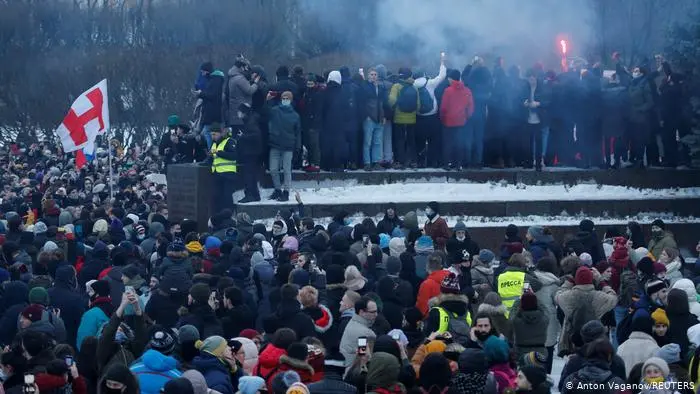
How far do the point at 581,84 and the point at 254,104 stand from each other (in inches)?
186

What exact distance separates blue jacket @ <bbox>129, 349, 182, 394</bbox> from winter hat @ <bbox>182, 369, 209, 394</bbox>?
0.23m

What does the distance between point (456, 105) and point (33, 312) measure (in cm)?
1063

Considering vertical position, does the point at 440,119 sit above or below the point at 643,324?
above

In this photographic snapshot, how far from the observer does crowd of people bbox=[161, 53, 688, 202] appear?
67.4ft

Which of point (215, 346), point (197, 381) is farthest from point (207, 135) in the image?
point (197, 381)

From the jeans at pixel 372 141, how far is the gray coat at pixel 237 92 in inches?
74.2

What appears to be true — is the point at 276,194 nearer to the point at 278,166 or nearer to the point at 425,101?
the point at 278,166

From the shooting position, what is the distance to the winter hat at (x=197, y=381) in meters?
9.39

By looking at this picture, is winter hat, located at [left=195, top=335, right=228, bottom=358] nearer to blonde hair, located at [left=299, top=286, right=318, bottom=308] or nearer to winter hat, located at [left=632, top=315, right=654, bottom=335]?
blonde hair, located at [left=299, top=286, right=318, bottom=308]

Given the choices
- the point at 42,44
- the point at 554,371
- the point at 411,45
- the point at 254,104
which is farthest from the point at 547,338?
the point at 42,44

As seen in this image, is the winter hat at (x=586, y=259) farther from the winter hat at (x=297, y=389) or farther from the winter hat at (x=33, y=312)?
the winter hat at (x=297, y=389)

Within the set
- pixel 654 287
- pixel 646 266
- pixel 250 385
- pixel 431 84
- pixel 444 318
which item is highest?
pixel 431 84

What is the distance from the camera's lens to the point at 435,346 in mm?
10719

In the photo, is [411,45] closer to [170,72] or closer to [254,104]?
[170,72]
